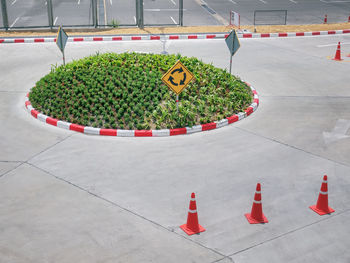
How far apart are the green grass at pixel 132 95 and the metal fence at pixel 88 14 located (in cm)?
1183

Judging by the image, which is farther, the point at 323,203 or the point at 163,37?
the point at 163,37

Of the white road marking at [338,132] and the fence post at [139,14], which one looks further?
the fence post at [139,14]

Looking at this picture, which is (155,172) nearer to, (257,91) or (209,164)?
(209,164)

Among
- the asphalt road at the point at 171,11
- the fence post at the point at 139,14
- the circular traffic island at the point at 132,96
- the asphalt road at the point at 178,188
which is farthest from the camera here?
the asphalt road at the point at 171,11

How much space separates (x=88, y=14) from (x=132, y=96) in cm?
2078

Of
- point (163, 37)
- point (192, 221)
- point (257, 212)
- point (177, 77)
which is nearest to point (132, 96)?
point (177, 77)

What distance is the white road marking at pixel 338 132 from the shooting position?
11.8 m

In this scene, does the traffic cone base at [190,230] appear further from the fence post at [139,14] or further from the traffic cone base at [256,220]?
the fence post at [139,14]

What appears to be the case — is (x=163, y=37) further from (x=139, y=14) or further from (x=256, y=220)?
(x=256, y=220)

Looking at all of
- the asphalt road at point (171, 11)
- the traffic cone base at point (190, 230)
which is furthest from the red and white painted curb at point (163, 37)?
the traffic cone base at point (190, 230)

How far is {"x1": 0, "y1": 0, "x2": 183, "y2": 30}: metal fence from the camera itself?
26.3 meters

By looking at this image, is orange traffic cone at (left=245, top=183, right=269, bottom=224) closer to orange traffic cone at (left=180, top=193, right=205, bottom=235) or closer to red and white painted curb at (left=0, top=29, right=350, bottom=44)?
orange traffic cone at (left=180, top=193, right=205, bottom=235)

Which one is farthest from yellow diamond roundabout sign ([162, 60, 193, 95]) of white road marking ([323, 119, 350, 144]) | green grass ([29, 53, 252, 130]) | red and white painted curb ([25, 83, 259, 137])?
white road marking ([323, 119, 350, 144])

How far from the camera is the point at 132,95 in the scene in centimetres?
1309
